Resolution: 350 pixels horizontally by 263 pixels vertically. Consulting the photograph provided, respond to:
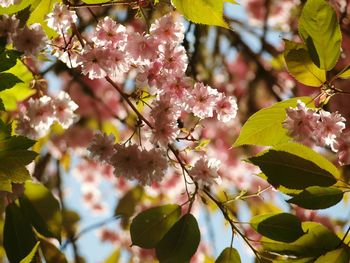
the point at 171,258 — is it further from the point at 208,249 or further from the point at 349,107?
the point at 208,249

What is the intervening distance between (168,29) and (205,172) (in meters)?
0.32

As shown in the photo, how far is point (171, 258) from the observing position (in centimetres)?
114

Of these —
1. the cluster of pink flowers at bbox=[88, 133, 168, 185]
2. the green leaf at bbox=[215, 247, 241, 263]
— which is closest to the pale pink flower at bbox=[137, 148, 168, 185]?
the cluster of pink flowers at bbox=[88, 133, 168, 185]

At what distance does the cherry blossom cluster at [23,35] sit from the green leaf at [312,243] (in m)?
0.70

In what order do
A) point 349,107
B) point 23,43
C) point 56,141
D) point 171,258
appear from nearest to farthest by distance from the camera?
point 171,258, point 23,43, point 349,107, point 56,141

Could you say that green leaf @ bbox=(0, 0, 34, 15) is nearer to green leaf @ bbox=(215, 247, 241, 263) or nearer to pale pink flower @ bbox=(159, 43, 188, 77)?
pale pink flower @ bbox=(159, 43, 188, 77)

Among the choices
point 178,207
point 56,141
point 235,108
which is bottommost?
point 56,141

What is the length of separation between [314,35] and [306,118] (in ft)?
0.54

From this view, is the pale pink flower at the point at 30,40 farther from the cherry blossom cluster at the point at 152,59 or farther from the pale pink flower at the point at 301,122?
the pale pink flower at the point at 301,122

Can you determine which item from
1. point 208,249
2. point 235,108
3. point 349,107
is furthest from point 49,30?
point 208,249

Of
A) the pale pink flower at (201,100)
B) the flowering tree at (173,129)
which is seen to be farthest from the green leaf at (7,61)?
the pale pink flower at (201,100)

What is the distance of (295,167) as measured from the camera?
104cm

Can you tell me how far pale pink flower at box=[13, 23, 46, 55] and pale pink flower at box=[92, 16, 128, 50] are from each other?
0.48 ft

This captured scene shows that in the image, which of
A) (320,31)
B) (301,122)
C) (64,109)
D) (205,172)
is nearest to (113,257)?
(64,109)
